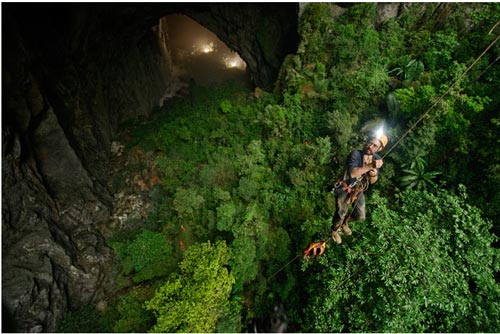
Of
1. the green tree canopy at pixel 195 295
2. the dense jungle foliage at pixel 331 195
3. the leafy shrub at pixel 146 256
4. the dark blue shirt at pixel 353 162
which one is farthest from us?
the leafy shrub at pixel 146 256

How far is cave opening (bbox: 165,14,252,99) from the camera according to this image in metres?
→ 18.9

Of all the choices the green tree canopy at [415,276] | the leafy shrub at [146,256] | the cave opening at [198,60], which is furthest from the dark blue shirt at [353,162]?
the cave opening at [198,60]

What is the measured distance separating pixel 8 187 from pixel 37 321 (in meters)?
3.75

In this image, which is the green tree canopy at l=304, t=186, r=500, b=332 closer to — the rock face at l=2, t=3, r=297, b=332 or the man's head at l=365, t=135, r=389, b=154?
the man's head at l=365, t=135, r=389, b=154

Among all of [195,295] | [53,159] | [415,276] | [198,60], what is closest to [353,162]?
[415,276]

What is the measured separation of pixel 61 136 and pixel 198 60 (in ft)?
49.0

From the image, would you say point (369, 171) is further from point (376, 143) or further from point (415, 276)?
point (415, 276)

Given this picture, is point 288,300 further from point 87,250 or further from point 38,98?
point 38,98

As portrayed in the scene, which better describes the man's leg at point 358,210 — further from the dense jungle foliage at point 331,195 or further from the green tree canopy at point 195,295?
the green tree canopy at point 195,295

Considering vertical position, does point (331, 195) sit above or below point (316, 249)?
above

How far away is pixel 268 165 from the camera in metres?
11.6

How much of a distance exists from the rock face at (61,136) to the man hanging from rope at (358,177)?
7.81m

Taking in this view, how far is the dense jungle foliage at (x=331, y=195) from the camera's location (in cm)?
585

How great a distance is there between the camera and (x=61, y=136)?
845cm
